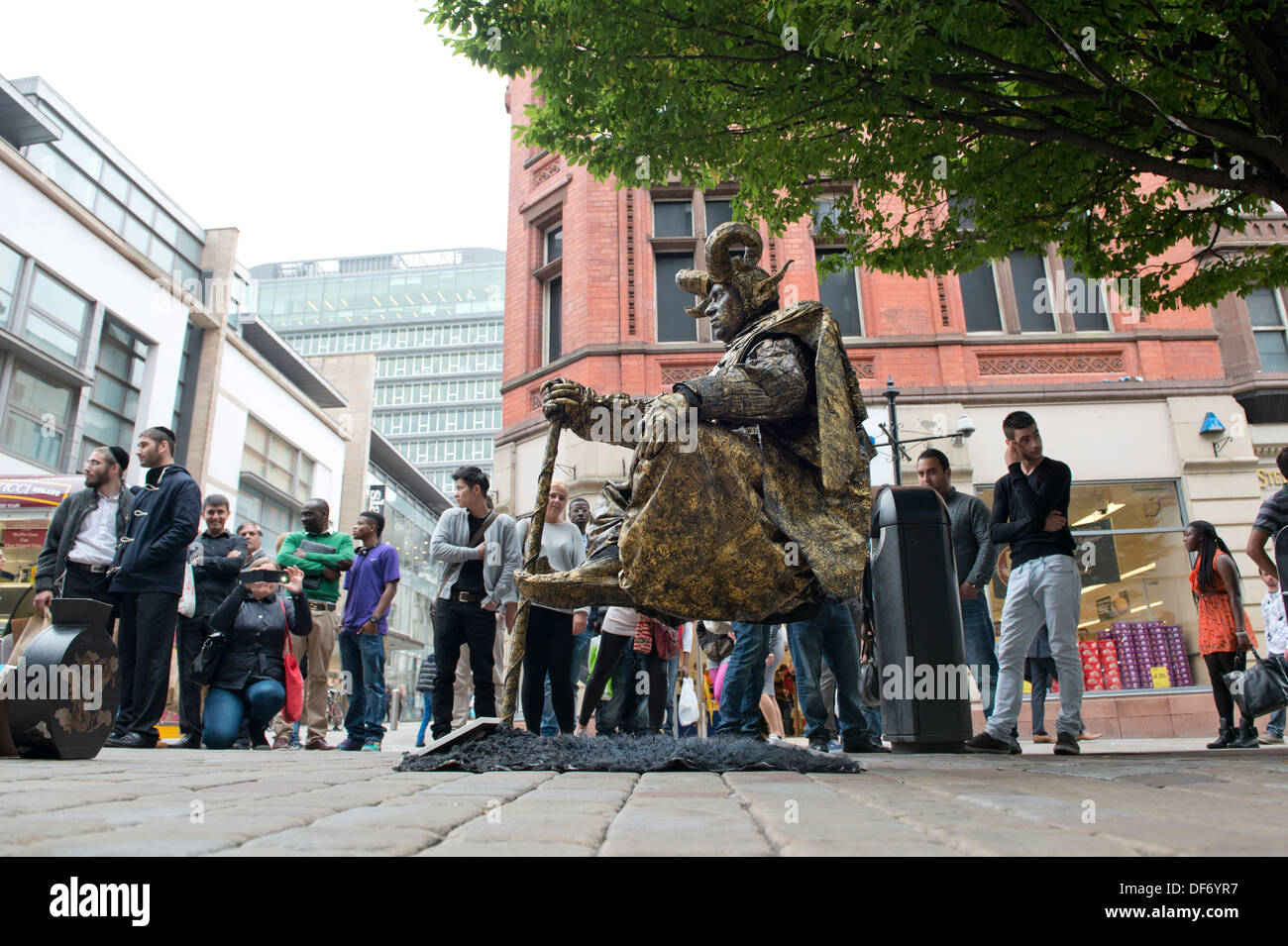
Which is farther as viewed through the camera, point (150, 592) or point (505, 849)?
point (150, 592)

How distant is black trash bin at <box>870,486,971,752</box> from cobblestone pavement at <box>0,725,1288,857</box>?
1571mm

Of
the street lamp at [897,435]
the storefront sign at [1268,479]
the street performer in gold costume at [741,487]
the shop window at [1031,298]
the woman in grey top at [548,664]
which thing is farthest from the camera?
the shop window at [1031,298]

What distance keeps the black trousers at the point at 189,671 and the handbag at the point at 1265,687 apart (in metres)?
7.75

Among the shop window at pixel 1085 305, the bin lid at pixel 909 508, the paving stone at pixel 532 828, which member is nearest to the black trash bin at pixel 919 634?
the bin lid at pixel 909 508

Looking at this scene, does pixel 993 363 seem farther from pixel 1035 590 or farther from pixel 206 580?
pixel 206 580

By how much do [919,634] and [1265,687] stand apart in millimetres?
2867

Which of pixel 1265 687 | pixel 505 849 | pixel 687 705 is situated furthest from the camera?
pixel 687 705

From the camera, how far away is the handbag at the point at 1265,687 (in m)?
5.46

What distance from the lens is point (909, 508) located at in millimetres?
4691

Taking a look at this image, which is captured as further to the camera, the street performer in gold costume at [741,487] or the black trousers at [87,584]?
the black trousers at [87,584]

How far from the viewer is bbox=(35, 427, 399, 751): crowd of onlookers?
588 centimetres

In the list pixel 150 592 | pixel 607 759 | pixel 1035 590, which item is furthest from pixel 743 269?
pixel 150 592

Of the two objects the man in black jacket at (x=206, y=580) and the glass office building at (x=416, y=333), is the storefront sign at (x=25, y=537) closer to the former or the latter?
the man in black jacket at (x=206, y=580)
